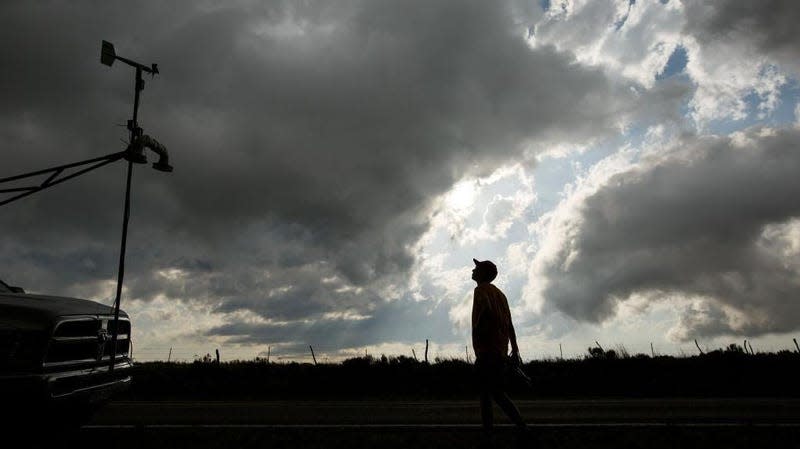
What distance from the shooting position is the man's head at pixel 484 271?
21.9 ft

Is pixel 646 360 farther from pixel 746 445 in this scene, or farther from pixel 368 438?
pixel 368 438

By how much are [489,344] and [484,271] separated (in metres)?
0.91

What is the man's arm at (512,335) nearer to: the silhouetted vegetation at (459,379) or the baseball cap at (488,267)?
the baseball cap at (488,267)

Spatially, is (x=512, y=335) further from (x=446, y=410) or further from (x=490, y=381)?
(x=446, y=410)

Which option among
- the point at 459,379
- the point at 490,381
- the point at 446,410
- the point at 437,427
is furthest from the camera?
the point at 459,379

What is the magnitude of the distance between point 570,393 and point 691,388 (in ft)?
10.9

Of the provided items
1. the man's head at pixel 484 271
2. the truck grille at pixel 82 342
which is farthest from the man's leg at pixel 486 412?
the truck grille at pixel 82 342

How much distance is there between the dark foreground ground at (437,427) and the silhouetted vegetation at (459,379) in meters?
Answer: 5.54

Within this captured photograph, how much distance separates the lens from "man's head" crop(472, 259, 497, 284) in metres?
6.67

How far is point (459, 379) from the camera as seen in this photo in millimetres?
17594

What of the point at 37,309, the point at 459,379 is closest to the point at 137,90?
the point at 37,309

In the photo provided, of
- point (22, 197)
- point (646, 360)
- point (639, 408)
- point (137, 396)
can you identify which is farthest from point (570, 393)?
point (22, 197)

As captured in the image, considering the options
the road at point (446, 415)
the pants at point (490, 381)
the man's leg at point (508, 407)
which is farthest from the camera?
the road at point (446, 415)

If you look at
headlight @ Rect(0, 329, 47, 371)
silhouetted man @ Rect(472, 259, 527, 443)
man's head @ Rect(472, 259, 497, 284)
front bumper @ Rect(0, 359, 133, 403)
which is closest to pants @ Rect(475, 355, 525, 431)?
silhouetted man @ Rect(472, 259, 527, 443)
